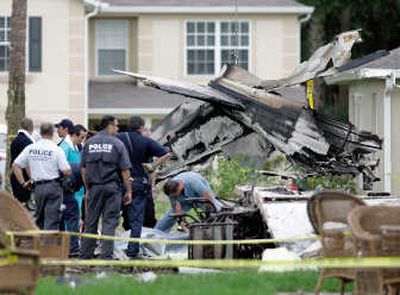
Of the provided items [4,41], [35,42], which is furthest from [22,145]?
[4,41]

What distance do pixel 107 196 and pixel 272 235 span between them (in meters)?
2.07

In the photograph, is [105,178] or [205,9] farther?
[205,9]

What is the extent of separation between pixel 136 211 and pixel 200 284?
176 inches

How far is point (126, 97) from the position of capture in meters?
38.8

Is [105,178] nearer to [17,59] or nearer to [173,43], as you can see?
[17,59]

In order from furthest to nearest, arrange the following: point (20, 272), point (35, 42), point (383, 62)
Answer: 1. point (35, 42)
2. point (383, 62)
3. point (20, 272)

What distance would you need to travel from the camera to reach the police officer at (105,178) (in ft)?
53.3

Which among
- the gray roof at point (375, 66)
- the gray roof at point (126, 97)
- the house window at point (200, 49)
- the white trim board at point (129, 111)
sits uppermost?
the house window at point (200, 49)

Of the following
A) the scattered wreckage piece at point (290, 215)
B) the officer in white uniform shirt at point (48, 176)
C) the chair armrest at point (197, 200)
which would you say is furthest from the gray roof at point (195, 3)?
the officer in white uniform shirt at point (48, 176)

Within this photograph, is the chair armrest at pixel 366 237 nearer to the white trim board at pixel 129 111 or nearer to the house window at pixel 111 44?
the white trim board at pixel 129 111

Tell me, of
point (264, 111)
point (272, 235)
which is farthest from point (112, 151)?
point (264, 111)

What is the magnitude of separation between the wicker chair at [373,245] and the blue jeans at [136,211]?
6070 mm

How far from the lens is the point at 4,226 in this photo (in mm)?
12977

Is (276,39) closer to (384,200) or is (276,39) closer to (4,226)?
(384,200)
